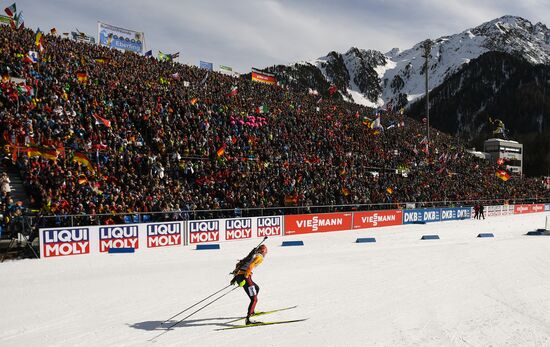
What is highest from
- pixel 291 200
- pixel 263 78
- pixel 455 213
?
pixel 263 78

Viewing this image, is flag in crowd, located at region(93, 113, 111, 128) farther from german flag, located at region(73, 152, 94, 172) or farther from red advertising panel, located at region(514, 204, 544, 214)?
red advertising panel, located at region(514, 204, 544, 214)

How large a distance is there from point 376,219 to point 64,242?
63.4 ft

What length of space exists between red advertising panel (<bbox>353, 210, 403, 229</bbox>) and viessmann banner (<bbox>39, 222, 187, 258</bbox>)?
12.3 meters

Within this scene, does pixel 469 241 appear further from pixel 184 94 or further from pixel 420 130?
pixel 420 130

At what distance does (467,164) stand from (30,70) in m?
41.0

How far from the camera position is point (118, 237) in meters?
17.4

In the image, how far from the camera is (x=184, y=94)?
2784 cm

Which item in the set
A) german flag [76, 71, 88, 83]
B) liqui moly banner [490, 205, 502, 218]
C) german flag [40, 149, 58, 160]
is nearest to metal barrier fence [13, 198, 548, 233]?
german flag [40, 149, 58, 160]

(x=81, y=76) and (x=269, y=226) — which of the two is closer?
(x=269, y=226)

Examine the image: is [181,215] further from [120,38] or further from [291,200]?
[120,38]

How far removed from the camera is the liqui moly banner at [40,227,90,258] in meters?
15.6

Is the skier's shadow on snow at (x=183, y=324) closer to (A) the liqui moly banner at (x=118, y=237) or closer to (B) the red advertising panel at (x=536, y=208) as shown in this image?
(A) the liqui moly banner at (x=118, y=237)

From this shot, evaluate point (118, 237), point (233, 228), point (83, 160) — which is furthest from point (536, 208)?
point (83, 160)

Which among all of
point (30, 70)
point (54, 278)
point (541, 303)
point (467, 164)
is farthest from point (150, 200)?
point (467, 164)
